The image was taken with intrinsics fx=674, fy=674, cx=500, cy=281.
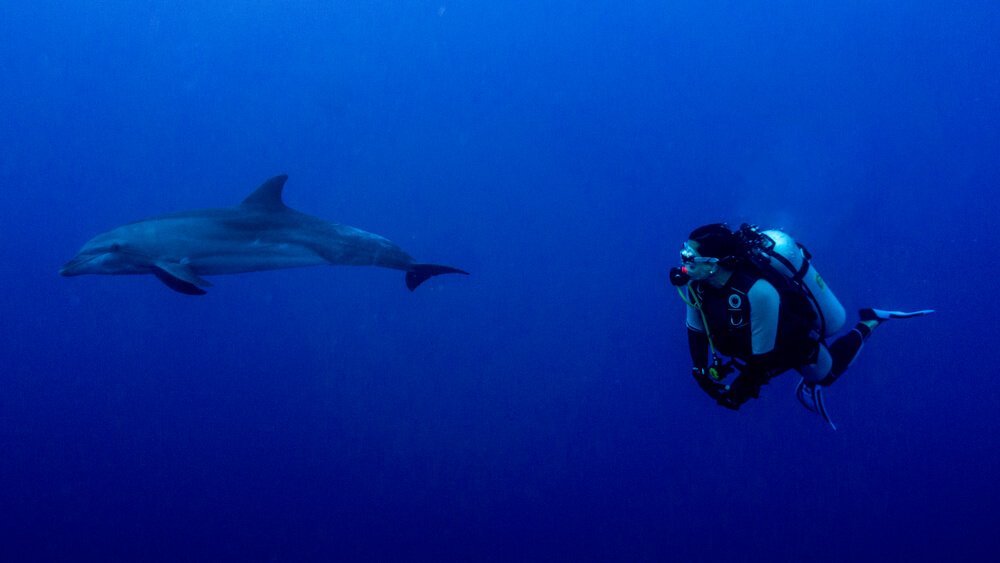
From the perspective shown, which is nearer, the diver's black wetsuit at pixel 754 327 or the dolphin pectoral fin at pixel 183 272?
the diver's black wetsuit at pixel 754 327

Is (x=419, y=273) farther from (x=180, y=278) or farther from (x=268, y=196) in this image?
(x=180, y=278)

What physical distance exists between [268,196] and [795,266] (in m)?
5.62

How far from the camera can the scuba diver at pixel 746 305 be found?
422 centimetres

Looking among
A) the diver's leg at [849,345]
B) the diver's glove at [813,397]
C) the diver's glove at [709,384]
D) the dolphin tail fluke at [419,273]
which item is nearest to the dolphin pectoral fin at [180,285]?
the dolphin tail fluke at [419,273]

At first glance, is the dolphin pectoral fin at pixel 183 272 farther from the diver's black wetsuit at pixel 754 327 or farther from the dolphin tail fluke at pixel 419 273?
the diver's black wetsuit at pixel 754 327

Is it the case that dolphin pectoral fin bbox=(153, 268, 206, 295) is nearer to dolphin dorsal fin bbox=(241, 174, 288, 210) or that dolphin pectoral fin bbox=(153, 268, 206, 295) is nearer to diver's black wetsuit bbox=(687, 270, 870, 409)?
dolphin dorsal fin bbox=(241, 174, 288, 210)

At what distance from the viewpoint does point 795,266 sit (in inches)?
190

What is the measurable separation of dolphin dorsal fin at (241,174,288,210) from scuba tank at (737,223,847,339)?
203 inches

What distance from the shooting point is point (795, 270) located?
480 cm

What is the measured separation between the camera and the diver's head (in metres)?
4.27

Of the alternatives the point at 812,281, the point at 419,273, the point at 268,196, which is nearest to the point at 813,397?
the point at 812,281

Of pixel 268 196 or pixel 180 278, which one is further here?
pixel 268 196

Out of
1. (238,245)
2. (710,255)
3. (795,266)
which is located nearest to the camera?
(710,255)

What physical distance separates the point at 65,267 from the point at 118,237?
0.62 meters
